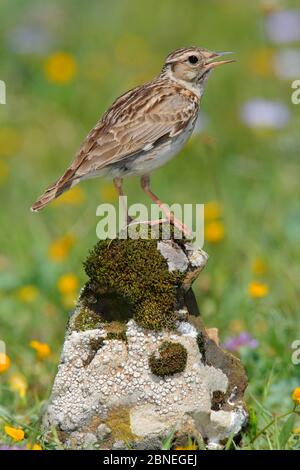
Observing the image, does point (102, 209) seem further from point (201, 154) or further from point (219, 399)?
point (219, 399)

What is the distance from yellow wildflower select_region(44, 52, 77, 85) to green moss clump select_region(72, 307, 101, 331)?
8.42m

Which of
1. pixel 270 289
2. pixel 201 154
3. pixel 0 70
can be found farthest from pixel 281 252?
pixel 0 70

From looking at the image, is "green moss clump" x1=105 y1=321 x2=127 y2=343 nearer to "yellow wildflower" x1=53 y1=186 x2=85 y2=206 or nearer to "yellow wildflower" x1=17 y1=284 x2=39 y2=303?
"yellow wildflower" x1=17 y1=284 x2=39 y2=303

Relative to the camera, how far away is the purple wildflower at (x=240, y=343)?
7.14m

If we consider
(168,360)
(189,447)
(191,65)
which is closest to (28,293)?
(191,65)

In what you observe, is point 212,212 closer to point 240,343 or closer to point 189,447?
point 240,343

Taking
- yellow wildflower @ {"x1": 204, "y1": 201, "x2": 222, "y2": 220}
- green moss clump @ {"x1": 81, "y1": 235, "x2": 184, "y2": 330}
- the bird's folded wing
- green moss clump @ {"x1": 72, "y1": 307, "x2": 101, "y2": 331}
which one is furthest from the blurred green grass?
the bird's folded wing

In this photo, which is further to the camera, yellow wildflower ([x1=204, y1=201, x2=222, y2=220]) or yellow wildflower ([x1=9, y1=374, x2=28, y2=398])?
yellow wildflower ([x1=204, y1=201, x2=222, y2=220])

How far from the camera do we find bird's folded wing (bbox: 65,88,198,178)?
604cm

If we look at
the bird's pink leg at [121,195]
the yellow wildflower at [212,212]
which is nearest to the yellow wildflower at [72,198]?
the yellow wildflower at [212,212]

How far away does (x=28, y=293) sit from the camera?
28.7 ft

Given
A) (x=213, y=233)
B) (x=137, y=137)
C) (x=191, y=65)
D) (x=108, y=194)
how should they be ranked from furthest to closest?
(x=108, y=194)
(x=213, y=233)
(x=191, y=65)
(x=137, y=137)

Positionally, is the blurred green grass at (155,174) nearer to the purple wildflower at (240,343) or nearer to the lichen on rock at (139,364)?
the purple wildflower at (240,343)

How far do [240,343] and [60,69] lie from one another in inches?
299
